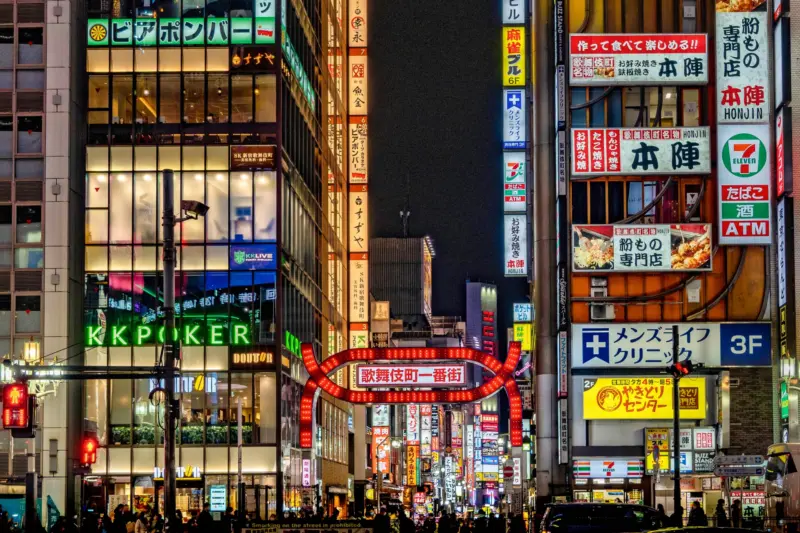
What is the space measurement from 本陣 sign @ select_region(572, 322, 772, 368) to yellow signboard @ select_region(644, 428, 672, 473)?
494 cm

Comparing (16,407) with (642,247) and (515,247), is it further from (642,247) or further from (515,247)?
(515,247)

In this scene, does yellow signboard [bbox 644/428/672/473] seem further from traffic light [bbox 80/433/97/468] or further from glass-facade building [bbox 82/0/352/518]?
traffic light [bbox 80/433/97/468]

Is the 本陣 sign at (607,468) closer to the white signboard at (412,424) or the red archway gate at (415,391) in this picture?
the red archway gate at (415,391)

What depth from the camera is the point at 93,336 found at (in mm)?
63406

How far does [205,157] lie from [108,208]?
17.6 ft

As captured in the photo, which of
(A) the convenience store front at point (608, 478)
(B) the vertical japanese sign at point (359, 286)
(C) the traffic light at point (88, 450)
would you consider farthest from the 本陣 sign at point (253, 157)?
(C) the traffic light at point (88, 450)

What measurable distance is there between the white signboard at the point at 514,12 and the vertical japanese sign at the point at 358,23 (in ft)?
82.6

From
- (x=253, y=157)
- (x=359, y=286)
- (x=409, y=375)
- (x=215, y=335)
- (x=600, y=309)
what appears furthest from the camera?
(x=359, y=286)

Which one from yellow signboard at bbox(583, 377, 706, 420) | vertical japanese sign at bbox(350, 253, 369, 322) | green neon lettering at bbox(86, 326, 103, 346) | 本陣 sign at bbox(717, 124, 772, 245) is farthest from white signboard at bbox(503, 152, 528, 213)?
vertical japanese sign at bbox(350, 253, 369, 322)

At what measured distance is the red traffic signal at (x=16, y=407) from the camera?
114 ft

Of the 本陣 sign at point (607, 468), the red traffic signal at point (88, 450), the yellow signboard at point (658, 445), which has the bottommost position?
the 本陣 sign at point (607, 468)

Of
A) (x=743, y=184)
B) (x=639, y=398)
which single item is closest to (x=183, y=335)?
(x=639, y=398)

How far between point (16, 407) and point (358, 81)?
59.1 meters

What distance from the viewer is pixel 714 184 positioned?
59.6 m
